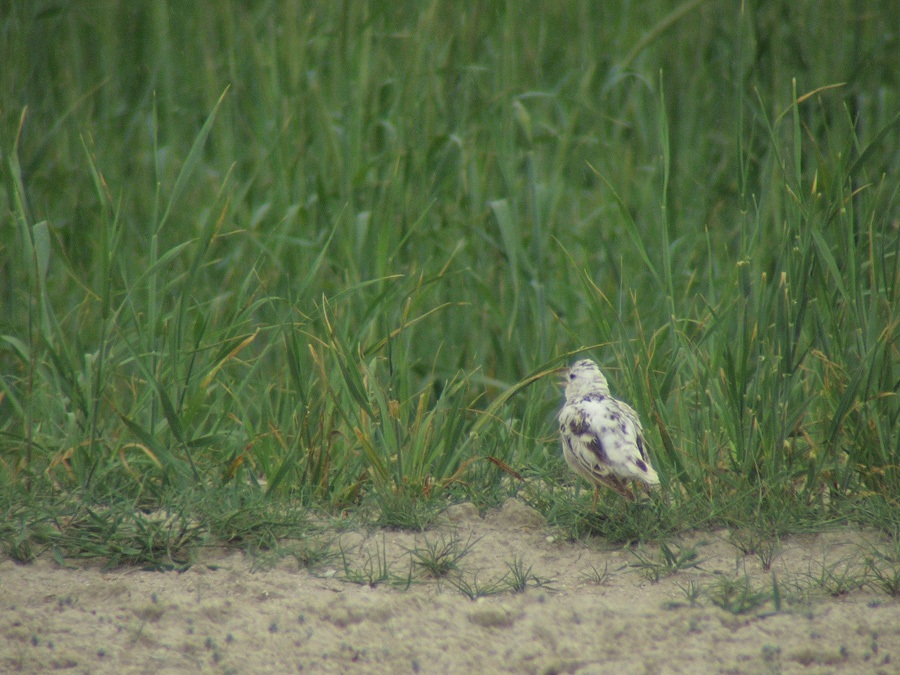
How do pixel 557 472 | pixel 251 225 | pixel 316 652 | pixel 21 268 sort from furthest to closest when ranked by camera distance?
pixel 251 225
pixel 21 268
pixel 557 472
pixel 316 652

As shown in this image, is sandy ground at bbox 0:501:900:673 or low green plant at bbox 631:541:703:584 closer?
sandy ground at bbox 0:501:900:673

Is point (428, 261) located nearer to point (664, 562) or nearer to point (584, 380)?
point (584, 380)

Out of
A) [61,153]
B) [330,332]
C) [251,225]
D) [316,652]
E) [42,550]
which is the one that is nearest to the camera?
[316,652]

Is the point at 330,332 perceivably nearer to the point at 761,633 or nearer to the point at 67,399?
the point at 67,399

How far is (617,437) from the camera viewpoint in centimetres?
273

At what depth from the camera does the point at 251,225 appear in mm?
4285

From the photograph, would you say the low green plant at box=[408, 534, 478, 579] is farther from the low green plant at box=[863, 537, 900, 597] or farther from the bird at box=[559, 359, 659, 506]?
the low green plant at box=[863, 537, 900, 597]

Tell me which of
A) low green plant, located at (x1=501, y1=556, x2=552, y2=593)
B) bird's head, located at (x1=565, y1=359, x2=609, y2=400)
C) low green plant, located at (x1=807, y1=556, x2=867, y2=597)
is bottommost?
low green plant, located at (x1=501, y1=556, x2=552, y2=593)

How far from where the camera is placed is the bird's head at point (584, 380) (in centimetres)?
314

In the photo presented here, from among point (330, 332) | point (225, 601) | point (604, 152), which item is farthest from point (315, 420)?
point (604, 152)

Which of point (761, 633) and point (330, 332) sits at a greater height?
point (330, 332)

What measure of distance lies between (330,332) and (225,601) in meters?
0.88

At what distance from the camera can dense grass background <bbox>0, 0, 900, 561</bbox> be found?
2971 millimetres

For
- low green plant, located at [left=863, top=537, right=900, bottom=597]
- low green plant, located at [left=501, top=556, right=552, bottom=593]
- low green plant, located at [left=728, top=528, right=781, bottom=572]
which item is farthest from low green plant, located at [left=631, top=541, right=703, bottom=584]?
low green plant, located at [left=863, top=537, right=900, bottom=597]
